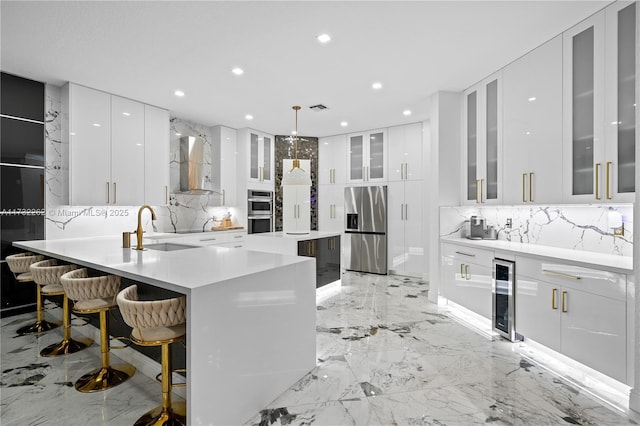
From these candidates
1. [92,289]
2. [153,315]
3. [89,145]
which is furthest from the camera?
[89,145]

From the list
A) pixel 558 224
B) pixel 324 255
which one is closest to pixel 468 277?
pixel 558 224

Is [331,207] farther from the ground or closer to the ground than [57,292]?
farther from the ground

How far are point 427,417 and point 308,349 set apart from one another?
2.94 feet

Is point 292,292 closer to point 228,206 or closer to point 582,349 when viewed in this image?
point 582,349

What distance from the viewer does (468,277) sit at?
3.44 meters

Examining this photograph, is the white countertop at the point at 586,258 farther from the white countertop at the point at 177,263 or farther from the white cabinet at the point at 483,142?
the white countertop at the point at 177,263

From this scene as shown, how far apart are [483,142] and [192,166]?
4.15 m

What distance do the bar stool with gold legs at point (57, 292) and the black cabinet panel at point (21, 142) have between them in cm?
153

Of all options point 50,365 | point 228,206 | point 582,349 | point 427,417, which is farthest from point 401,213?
point 50,365

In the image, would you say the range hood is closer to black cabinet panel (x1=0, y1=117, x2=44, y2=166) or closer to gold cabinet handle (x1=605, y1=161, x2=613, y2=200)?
black cabinet panel (x1=0, y1=117, x2=44, y2=166)

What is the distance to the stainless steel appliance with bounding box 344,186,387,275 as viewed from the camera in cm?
580

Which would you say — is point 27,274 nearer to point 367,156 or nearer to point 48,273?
point 48,273

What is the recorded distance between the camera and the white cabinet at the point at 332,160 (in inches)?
249

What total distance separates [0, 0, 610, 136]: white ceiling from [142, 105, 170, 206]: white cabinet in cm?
38
